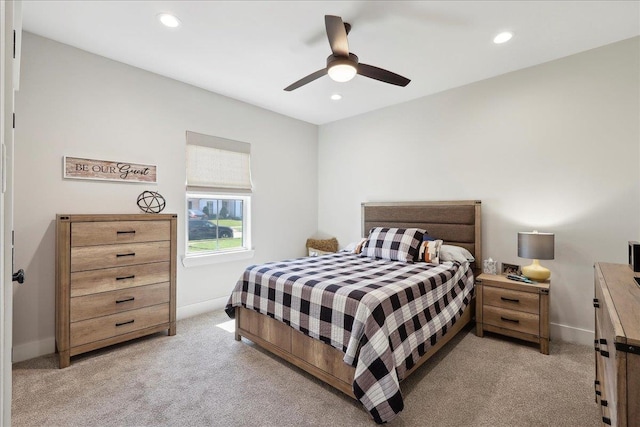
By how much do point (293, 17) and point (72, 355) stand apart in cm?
320

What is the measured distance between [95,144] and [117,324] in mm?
1682

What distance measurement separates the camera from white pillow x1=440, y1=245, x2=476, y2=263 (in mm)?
3104

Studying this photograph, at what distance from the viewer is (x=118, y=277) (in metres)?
2.55

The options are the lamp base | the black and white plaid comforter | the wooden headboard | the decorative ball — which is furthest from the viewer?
the wooden headboard

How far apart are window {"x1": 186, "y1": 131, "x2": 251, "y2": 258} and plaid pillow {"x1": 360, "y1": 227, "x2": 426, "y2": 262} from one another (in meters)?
1.73

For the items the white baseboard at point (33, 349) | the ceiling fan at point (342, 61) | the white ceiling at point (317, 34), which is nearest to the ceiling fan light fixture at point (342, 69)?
the ceiling fan at point (342, 61)

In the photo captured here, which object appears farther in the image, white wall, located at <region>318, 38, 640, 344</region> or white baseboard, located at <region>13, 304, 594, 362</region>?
white wall, located at <region>318, 38, 640, 344</region>

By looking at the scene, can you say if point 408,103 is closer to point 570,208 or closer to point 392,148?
point 392,148

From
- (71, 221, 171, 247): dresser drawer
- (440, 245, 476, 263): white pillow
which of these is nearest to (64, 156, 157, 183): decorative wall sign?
(71, 221, 171, 247): dresser drawer

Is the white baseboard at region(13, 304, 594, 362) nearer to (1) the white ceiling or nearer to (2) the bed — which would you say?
(2) the bed

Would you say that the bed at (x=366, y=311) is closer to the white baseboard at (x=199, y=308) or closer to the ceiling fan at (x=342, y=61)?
the white baseboard at (x=199, y=308)

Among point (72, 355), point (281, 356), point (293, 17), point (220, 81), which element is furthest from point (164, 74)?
point (281, 356)

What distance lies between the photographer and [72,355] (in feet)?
7.75

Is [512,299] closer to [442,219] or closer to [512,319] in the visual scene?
[512,319]
